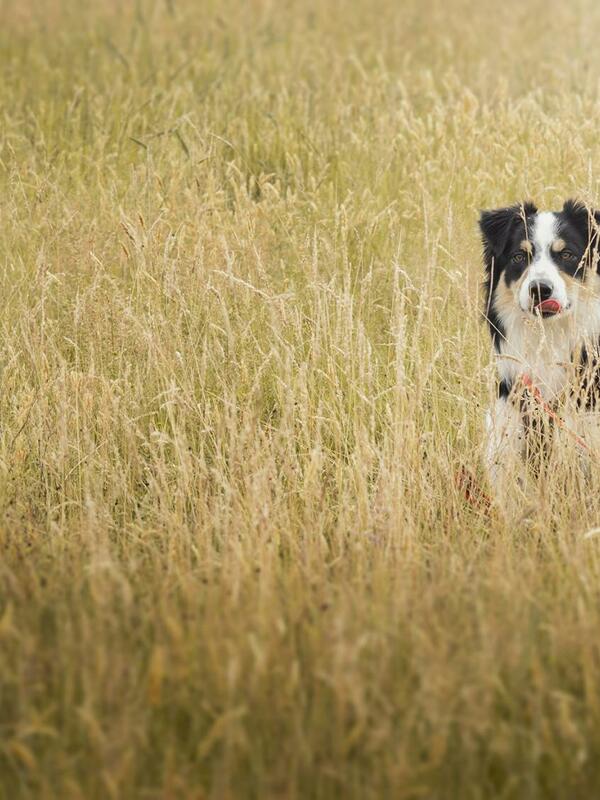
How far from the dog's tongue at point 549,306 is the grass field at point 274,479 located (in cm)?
25

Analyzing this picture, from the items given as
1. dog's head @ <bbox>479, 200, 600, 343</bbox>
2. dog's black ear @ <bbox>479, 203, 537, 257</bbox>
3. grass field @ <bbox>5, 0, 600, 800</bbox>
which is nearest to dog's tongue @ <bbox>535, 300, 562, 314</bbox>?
dog's head @ <bbox>479, 200, 600, 343</bbox>

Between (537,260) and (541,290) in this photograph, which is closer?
(541,290)

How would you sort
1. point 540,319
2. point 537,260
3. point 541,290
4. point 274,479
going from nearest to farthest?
Answer: point 274,479, point 540,319, point 541,290, point 537,260

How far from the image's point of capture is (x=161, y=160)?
5.82 meters

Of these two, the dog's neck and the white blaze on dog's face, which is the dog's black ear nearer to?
the white blaze on dog's face

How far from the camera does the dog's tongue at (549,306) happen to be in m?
3.98

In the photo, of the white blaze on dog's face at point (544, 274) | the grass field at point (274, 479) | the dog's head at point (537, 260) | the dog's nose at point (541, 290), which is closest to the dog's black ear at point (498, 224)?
the dog's head at point (537, 260)

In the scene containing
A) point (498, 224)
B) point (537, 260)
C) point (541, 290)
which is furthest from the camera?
point (498, 224)

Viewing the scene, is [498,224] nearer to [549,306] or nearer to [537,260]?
[537,260]

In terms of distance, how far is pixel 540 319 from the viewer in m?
3.70

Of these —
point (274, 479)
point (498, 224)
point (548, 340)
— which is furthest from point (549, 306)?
point (274, 479)

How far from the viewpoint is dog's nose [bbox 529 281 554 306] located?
3969mm

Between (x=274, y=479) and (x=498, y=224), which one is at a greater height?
(x=498, y=224)

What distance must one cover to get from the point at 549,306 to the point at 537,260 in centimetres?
24
